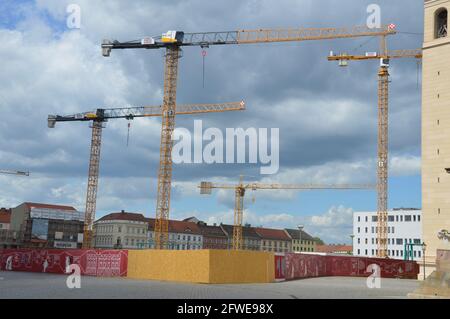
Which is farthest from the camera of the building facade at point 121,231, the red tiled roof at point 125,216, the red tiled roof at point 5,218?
the red tiled roof at point 125,216

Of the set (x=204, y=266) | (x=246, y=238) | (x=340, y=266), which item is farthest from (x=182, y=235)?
(x=204, y=266)

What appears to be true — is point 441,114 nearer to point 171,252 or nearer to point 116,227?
point 171,252

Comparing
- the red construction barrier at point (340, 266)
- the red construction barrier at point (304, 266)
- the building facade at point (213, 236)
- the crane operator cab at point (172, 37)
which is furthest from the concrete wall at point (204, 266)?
the building facade at point (213, 236)

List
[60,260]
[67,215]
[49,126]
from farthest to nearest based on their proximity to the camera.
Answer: [67,215]
[49,126]
[60,260]

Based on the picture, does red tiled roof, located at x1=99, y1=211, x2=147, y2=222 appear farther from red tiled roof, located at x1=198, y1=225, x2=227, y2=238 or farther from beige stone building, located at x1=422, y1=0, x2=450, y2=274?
beige stone building, located at x1=422, y1=0, x2=450, y2=274

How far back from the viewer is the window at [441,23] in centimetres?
6175

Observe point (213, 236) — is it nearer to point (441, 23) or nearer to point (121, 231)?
point (121, 231)

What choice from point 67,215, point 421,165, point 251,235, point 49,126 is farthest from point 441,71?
point 251,235

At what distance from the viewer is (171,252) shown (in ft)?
143

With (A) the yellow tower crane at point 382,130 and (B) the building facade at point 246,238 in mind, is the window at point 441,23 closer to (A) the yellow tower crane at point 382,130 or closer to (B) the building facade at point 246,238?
(A) the yellow tower crane at point 382,130

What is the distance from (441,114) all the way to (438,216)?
10299mm

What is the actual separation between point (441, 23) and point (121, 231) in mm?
116893

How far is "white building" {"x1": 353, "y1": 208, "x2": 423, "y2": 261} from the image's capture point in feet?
499

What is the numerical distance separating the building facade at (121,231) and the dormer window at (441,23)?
370 ft
